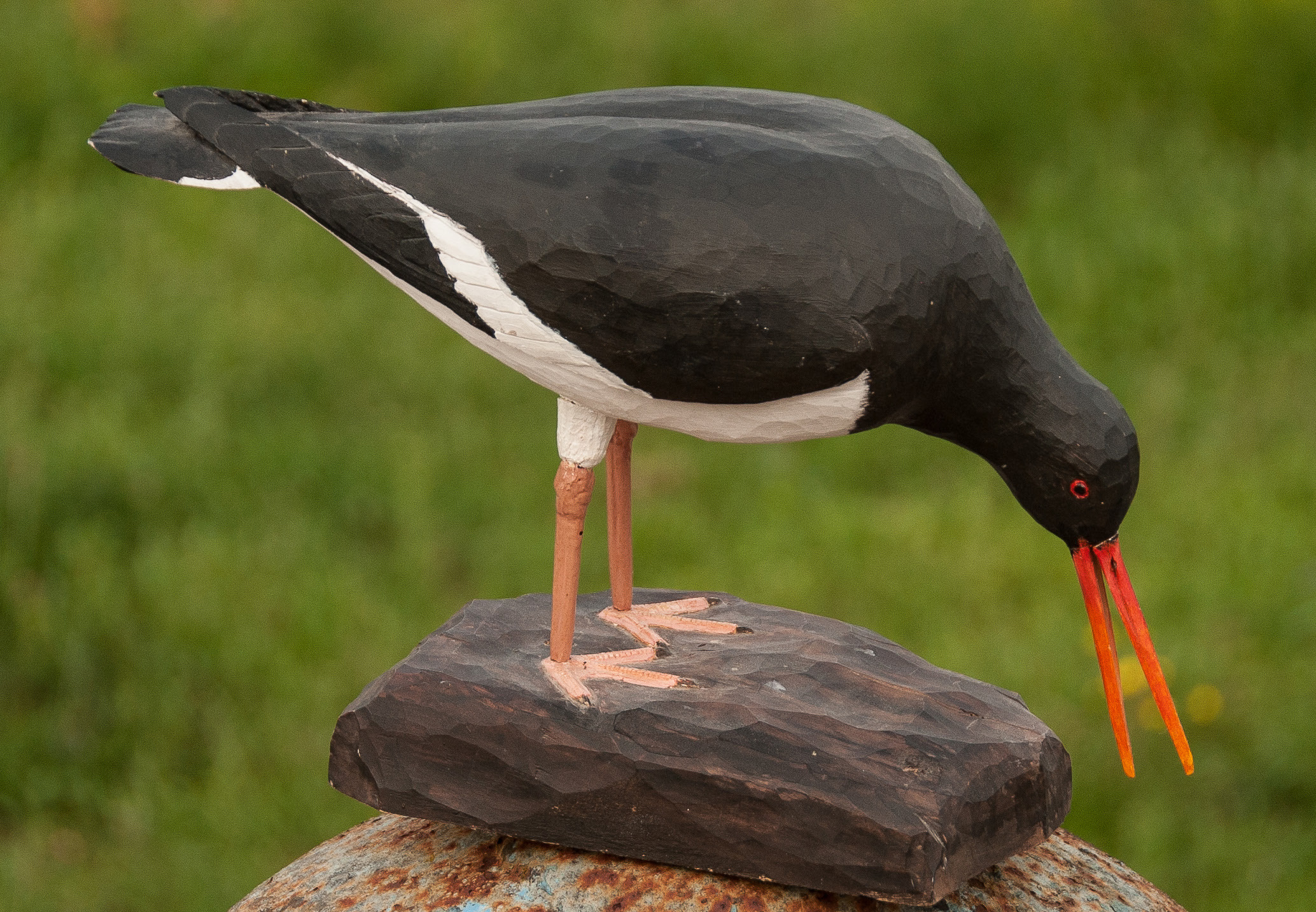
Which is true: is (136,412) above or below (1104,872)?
above

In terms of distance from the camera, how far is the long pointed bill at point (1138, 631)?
3.66 metres

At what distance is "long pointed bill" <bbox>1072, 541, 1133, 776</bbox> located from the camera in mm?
3686

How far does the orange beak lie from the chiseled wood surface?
13.1 inches

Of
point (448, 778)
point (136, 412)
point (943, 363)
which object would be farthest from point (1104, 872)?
point (136, 412)

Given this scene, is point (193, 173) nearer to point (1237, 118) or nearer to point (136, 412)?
point (136, 412)

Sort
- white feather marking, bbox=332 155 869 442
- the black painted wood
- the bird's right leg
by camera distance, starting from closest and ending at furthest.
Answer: the black painted wood
white feather marking, bbox=332 155 869 442
the bird's right leg

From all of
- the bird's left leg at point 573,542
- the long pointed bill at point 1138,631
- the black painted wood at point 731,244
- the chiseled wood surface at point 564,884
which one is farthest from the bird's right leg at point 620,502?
the long pointed bill at point 1138,631

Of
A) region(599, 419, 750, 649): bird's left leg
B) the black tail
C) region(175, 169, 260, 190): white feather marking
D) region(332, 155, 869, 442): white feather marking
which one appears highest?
the black tail

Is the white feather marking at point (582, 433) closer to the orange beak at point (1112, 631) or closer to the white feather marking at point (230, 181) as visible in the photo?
the white feather marking at point (230, 181)

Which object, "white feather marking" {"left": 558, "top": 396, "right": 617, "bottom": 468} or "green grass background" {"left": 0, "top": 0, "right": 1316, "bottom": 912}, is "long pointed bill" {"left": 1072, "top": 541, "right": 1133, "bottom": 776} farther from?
"green grass background" {"left": 0, "top": 0, "right": 1316, "bottom": 912}

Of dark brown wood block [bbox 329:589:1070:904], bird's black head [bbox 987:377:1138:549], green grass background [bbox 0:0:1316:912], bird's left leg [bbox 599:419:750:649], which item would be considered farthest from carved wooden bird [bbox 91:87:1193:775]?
green grass background [bbox 0:0:1316:912]

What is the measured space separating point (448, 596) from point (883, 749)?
3530 millimetres

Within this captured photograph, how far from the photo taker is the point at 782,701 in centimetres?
355

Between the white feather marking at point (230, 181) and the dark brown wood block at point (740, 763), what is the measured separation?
4.00 feet
